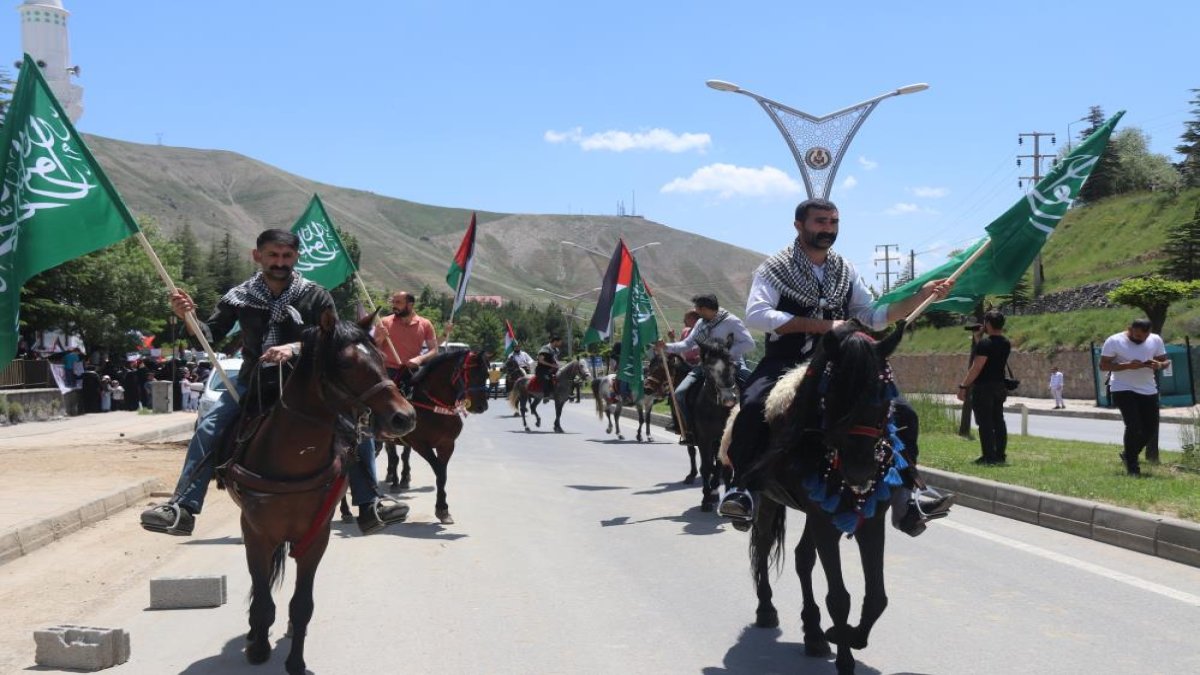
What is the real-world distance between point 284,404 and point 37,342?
3825 cm

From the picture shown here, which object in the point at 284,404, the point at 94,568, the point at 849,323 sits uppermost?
the point at 849,323

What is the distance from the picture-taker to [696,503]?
12.9 m

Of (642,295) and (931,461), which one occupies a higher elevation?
(642,295)

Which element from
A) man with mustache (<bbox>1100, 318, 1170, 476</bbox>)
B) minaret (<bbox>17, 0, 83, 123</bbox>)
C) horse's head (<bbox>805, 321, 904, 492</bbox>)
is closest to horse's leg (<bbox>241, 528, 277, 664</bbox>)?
horse's head (<bbox>805, 321, 904, 492</bbox>)

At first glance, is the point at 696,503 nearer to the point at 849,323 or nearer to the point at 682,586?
the point at 682,586

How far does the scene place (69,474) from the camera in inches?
623

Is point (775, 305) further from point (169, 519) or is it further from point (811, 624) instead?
point (169, 519)

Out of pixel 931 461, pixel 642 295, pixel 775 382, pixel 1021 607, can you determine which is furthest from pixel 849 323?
pixel 642 295

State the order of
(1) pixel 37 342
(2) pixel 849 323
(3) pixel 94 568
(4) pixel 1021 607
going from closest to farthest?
1. (2) pixel 849 323
2. (4) pixel 1021 607
3. (3) pixel 94 568
4. (1) pixel 37 342

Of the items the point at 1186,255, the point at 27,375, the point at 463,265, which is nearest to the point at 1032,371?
the point at 1186,255

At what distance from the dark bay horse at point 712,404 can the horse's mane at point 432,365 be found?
2.65 m

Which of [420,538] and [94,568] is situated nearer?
[94,568]

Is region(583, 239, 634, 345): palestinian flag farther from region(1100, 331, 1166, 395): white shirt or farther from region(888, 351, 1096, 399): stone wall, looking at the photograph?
region(888, 351, 1096, 399): stone wall

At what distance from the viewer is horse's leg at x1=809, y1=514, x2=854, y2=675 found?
543cm
